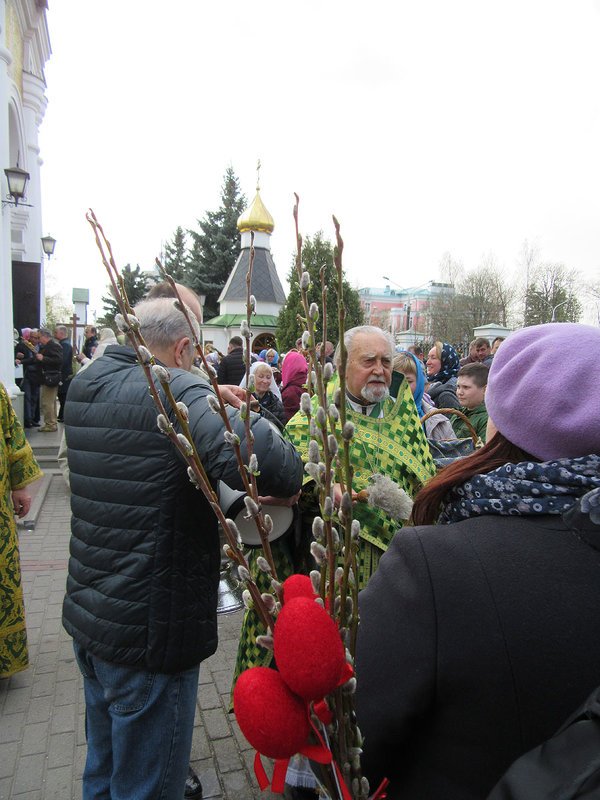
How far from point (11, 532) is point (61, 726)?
41.7 inches

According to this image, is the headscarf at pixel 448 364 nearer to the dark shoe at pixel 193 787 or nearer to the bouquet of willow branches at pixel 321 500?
the dark shoe at pixel 193 787

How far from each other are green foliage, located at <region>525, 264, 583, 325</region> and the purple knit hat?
4034 centimetres

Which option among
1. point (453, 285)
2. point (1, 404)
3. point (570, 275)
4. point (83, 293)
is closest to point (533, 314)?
point (570, 275)

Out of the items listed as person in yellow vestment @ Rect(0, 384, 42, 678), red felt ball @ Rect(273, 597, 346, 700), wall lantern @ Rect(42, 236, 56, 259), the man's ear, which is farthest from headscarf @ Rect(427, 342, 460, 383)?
wall lantern @ Rect(42, 236, 56, 259)

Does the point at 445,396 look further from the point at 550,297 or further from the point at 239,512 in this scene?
the point at 550,297

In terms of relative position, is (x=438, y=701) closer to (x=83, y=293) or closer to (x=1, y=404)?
(x=1, y=404)

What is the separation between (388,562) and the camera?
3.19ft

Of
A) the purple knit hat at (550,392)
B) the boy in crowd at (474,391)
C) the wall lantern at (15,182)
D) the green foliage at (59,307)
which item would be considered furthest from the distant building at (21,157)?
the green foliage at (59,307)

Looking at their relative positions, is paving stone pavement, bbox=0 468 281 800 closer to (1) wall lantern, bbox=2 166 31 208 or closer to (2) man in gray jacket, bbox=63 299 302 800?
(2) man in gray jacket, bbox=63 299 302 800

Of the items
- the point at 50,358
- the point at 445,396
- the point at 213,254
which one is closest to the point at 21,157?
the point at 50,358

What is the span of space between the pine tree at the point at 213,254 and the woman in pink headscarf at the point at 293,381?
26503mm

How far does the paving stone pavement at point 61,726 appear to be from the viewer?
2.53 metres

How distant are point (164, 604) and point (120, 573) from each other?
16cm

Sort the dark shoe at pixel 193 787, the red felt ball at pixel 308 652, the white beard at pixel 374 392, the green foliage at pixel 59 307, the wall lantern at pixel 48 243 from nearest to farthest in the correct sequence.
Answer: the red felt ball at pixel 308 652 → the dark shoe at pixel 193 787 → the white beard at pixel 374 392 → the wall lantern at pixel 48 243 → the green foliage at pixel 59 307
